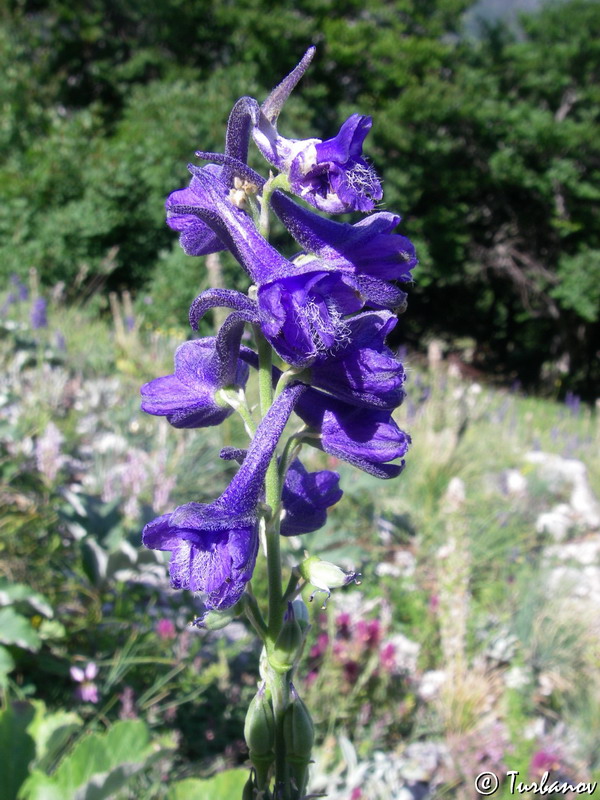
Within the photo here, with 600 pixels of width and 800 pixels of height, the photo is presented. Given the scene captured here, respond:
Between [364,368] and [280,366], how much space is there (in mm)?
202

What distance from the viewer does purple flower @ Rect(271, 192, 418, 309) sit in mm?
868

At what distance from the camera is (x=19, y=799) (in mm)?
1487

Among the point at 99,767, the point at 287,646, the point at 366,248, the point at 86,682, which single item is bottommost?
the point at 86,682

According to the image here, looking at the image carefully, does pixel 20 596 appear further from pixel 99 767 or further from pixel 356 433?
pixel 356 433

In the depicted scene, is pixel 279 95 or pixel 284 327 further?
pixel 279 95

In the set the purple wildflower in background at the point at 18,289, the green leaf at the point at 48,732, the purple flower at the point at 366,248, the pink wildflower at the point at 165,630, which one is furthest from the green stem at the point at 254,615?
the purple wildflower in background at the point at 18,289

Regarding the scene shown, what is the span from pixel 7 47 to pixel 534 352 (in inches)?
618

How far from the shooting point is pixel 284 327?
80 cm

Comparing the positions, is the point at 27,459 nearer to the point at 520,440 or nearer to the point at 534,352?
the point at 520,440

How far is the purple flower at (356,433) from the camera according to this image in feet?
2.97

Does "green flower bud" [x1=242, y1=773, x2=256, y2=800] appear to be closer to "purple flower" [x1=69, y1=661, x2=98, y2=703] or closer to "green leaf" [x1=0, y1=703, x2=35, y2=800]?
"green leaf" [x1=0, y1=703, x2=35, y2=800]

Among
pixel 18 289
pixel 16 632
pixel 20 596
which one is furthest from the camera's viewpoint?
pixel 18 289

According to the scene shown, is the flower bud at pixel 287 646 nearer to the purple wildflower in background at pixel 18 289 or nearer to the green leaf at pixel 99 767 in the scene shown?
the green leaf at pixel 99 767

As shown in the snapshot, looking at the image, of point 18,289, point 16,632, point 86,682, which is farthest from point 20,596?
point 18,289
